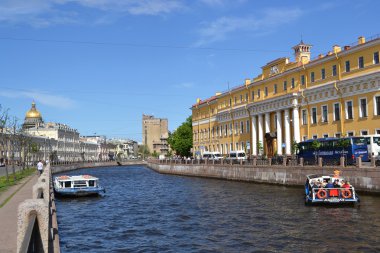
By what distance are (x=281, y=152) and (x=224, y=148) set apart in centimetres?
2005

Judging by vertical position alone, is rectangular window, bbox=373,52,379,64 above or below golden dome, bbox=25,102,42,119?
below

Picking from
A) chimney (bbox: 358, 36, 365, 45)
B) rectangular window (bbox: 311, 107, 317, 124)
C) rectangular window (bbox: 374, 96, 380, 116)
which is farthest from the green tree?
rectangular window (bbox: 374, 96, 380, 116)

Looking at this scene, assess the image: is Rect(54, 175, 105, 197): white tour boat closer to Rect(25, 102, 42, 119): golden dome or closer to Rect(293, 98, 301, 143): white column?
Rect(293, 98, 301, 143): white column

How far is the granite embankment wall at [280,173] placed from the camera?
3164 cm

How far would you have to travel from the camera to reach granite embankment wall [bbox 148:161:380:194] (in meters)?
31.6

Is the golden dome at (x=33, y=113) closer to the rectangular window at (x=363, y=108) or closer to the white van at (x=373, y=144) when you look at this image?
the rectangular window at (x=363, y=108)

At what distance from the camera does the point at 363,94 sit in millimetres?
45875

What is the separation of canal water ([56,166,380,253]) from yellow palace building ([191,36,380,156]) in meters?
18.6

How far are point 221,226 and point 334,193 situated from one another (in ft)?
30.3

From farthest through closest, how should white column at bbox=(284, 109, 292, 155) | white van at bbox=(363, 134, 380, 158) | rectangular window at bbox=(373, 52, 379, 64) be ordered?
white column at bbox=(284, 109, 292, 155)
rectangular window at bbox=(373, 52, 379, 64)
white van at bbox=(363, 134, 380, 158)

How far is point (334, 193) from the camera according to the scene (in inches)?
1062

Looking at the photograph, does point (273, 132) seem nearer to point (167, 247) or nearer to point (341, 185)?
point (341, 185)

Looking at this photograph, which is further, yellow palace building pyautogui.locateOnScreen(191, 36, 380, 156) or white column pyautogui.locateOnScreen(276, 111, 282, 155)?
white column pyautogui.locateOnScreen(276, 111, 282, 155)

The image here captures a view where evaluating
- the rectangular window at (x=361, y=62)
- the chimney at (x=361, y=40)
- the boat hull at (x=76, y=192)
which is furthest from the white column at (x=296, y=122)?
the boat hull at (x=76, y=192)
